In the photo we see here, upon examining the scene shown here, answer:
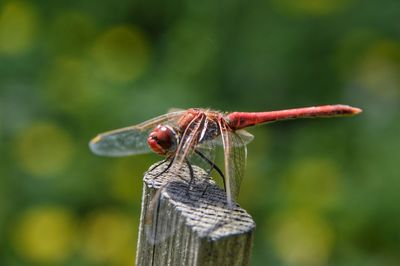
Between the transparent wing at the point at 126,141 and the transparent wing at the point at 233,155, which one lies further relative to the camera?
the transparent wing at the point at 126,141

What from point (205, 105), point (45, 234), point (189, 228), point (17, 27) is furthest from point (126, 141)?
point (17, 27)

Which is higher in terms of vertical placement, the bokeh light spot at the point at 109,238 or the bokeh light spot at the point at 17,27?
the bokeh light spot at the point at 17,27

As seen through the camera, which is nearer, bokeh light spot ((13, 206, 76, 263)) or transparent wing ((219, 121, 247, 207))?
transparent wing ((219, 121, 247, 207))

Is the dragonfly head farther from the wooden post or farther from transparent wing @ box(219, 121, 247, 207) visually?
the wooden post

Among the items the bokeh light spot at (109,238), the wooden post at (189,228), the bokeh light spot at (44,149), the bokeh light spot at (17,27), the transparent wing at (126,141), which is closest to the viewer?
the wooden post at (189,228)

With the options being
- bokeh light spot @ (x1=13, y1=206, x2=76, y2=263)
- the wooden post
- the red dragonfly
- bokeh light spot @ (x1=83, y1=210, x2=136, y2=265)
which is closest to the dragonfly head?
the red dragonfly

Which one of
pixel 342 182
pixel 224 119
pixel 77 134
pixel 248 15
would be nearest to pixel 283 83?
pixel 248 15

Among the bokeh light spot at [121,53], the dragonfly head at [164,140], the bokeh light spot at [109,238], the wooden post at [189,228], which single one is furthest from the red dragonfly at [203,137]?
the bokeh light spot at [121,53]

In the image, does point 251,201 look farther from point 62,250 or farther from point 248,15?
point 248,15

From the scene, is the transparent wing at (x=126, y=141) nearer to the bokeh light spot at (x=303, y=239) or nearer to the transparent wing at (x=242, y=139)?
the transparent wing at (x=242, y=139)
